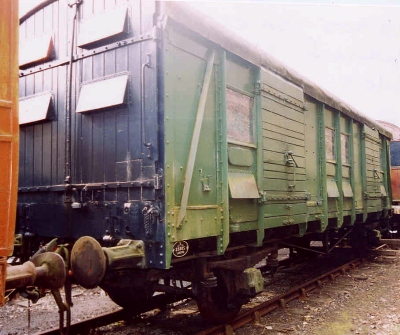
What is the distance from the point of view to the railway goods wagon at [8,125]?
2508 millimetres

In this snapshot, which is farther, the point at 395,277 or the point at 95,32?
the point at 395,277

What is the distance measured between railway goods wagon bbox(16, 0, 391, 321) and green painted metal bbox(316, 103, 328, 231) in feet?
3.48

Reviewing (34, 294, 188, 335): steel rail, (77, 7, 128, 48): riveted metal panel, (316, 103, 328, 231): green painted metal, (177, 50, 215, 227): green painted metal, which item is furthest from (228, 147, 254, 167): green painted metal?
(316, 103, 328, 231): green painted metal

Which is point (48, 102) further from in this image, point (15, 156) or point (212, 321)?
point (212, 321)

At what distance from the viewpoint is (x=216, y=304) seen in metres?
4.61

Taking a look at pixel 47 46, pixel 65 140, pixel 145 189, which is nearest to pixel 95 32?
pixel 47 46

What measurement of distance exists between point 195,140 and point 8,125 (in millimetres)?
1687

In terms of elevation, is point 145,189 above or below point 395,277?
above

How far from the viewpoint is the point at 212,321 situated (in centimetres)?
457

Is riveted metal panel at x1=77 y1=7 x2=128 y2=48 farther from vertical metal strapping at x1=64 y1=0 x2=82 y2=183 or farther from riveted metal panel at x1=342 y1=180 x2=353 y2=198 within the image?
riveted metal panel at x1=342 y1=180 x2=353 y2=198

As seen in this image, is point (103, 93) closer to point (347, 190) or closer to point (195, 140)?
point (195, 140)

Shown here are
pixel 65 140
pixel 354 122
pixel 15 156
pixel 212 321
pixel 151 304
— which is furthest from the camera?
pixel 354 122

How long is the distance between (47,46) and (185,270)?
2848 millimetres

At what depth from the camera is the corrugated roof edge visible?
3.60m
